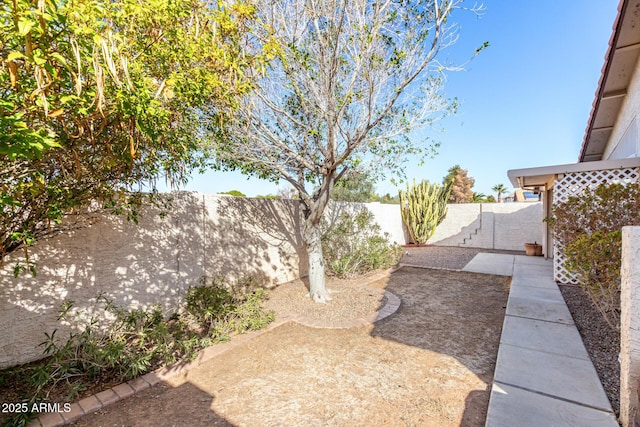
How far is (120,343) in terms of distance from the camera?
347 cm

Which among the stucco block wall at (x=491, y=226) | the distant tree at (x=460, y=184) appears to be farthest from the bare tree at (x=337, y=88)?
the distant tree at (x=460, y=184)

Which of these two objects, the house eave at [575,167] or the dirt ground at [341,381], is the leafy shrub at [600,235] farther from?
the dirt ground at [341,381]

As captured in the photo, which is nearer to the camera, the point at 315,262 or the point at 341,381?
the point at 341,381

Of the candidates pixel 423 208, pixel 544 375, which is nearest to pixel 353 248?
pixel 544 375

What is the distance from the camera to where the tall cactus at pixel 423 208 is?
15.2 metres

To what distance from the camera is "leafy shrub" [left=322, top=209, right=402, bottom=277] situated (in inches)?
313

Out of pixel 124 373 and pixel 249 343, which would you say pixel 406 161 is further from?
pixel 124 373

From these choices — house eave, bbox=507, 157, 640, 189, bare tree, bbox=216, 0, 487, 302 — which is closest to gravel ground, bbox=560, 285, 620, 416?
house eave, bbox=507, 157, 640, 189

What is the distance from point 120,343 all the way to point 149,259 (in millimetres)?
1549

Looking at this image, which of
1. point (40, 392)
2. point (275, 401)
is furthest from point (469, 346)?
point (40, 392)

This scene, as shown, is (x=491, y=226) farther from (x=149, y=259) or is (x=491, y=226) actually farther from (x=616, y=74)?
(x=149, y=259)

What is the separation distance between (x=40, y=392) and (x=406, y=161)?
6731 millimetres

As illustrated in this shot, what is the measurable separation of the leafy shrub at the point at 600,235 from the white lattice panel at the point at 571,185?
0.54 metres

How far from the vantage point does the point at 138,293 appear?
4.59 metres
